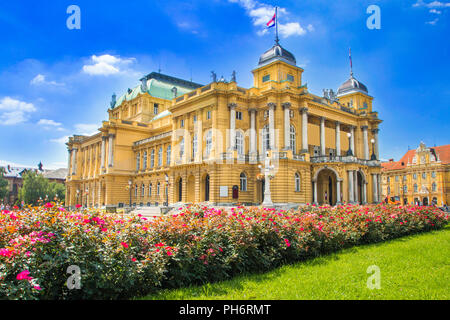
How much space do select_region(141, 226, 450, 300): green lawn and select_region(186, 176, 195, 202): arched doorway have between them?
1225 inches

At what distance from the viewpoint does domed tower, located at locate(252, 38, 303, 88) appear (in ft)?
131

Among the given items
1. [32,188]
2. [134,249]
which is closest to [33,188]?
[32,188]

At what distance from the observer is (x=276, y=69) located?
131 ft

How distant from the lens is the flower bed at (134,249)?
6.00m

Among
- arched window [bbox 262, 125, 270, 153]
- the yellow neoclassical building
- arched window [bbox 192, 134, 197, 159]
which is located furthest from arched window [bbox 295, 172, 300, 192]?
arched window [bbox 192, 134, 197, 159]

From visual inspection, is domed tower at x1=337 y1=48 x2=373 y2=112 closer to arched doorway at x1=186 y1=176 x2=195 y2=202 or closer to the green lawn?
arched doorway at x1=186 y1=176 x2=195 y2=202

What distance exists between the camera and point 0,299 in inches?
201

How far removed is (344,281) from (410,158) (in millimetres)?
81268

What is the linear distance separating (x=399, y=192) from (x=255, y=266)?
262ft

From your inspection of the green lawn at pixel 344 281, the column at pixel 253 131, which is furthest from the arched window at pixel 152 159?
the green lawn at pixel 344 281

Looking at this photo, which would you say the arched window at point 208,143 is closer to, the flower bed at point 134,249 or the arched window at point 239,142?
the arched window at point 239,142

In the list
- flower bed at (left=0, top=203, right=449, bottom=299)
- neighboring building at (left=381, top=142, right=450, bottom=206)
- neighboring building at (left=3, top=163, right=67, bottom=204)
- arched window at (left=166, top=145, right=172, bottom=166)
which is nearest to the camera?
flower bed at (left=0, top=203, right=449, bottom=299)

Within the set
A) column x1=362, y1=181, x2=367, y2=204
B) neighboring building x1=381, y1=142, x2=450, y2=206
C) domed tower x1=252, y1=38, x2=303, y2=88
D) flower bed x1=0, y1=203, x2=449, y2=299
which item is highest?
domed tower x1=252, y1=38, x2=303, y2=88
